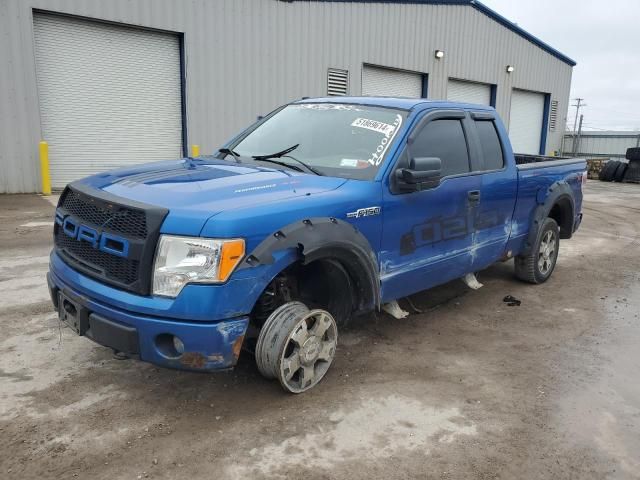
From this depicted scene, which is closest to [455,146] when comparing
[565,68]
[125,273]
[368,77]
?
[125,273]

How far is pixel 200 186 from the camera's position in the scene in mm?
3201

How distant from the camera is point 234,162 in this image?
13.5 ft

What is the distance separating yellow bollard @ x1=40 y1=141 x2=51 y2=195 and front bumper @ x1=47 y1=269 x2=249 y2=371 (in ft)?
33.1

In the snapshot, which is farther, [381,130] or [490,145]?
[490,145]

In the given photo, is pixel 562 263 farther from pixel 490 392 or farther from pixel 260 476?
pixel 260 476

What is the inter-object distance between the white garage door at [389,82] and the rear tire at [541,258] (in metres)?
12.4

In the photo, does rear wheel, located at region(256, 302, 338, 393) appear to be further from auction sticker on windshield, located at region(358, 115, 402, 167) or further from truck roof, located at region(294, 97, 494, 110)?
truck roof, located at region(294, 97, 494, 110)

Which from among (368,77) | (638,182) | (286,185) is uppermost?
(368,77)

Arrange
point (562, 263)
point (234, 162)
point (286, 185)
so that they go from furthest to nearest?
point (562, 263), point (234, 162), point (286, 185)

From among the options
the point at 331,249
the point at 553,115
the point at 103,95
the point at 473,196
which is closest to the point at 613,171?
the point at 553,115

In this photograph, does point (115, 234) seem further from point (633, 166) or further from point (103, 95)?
point (633, 166)

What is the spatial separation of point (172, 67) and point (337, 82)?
18.2 ft

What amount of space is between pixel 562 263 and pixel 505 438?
4.94 meters

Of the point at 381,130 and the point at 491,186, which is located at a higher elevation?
the point at 381,130
